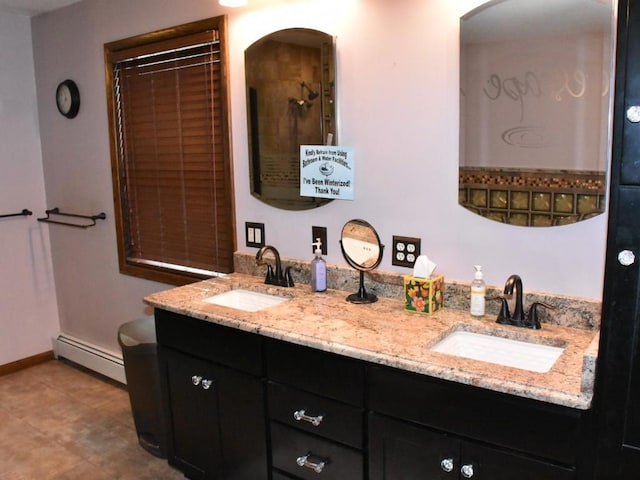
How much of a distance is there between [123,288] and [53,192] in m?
0.92

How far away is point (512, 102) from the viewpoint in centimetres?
190

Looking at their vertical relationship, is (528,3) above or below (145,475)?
above

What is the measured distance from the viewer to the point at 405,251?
88.8 inches

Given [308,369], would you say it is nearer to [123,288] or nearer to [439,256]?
[439,256]

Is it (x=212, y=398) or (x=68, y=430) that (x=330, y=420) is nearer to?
(x=212, y=398)

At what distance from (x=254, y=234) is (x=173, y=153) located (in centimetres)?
71

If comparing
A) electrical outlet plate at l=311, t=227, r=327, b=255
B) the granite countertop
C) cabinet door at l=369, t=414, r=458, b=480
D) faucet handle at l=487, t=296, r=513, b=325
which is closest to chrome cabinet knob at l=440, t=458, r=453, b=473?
cabinet door at l=369, t=414, r=458, b=480

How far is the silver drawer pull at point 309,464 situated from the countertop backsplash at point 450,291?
704 millimetres

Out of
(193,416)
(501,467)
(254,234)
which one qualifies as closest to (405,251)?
(254,234)

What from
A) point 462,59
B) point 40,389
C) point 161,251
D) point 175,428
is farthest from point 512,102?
point 40,389

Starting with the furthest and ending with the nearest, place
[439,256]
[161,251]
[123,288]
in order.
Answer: [123,288] < [161,251] < [439,256]

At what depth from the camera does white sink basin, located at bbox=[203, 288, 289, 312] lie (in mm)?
2484

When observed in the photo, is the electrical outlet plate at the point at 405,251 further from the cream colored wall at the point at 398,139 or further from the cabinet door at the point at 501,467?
the cabinet door at the point at 501,467

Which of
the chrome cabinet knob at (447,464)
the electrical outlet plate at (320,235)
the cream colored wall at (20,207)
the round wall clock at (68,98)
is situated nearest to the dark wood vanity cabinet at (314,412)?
the chrome cabinet knob at (447,464)
